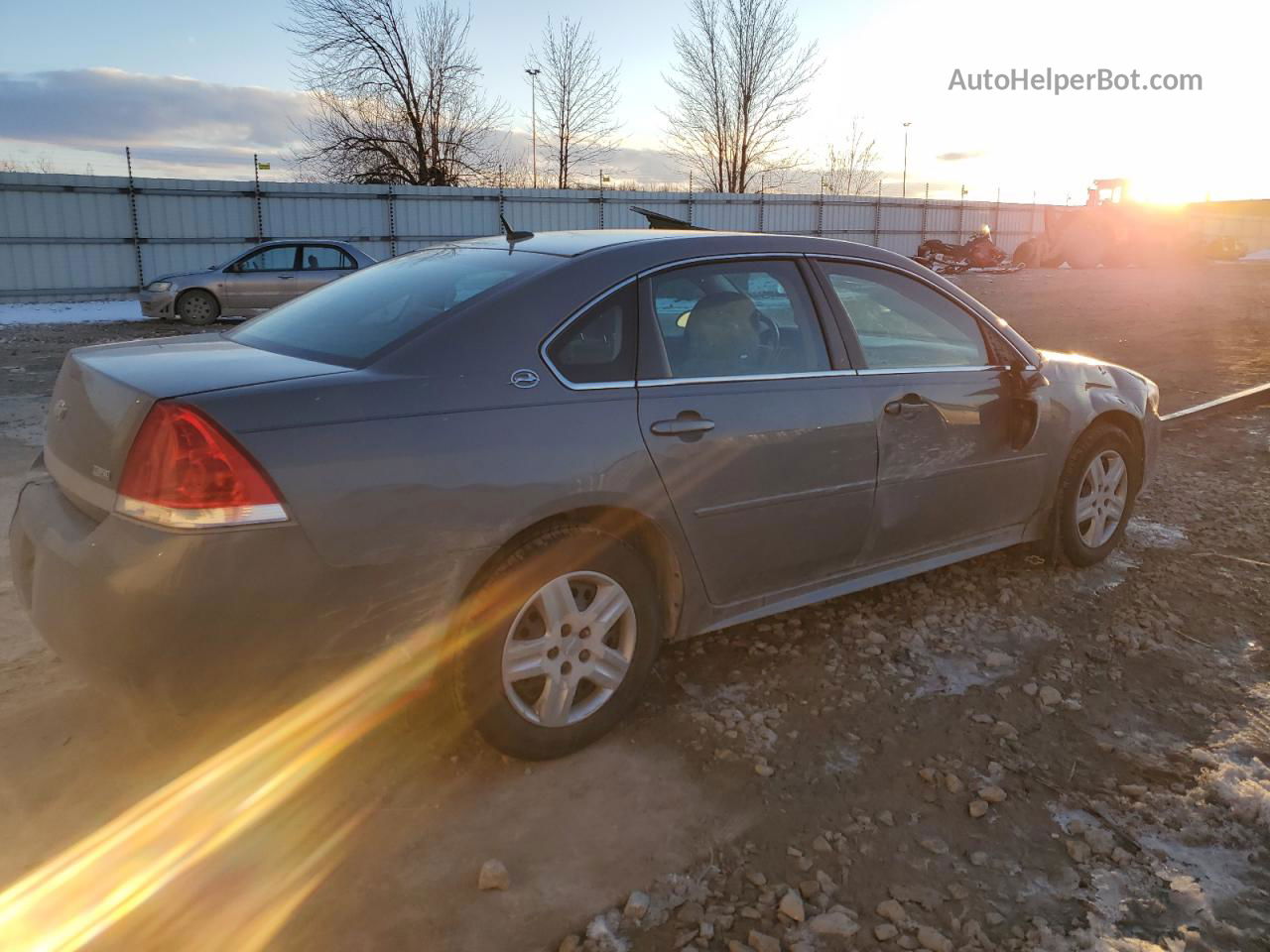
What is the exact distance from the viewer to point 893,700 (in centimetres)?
316

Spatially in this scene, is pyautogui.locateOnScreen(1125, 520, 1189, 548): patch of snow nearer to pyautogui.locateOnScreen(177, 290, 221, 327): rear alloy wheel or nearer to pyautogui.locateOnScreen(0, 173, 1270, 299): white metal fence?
pyautogui.locateOnScreen(177, 290, 221, 327): rear alloy wheel

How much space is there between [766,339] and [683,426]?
60 cm

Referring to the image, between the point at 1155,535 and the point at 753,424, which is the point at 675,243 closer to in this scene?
the point at 753,424

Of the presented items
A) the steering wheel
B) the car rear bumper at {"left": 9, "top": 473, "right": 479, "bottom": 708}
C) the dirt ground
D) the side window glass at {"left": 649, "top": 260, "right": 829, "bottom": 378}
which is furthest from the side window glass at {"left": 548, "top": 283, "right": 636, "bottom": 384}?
the dirt ground

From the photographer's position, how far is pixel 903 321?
372cm

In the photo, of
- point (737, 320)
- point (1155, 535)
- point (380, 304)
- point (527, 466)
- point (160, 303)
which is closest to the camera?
point (527, 466)

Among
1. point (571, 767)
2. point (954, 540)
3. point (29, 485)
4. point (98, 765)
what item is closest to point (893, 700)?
point (954, 540)

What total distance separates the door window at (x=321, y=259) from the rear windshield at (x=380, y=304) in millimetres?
13015

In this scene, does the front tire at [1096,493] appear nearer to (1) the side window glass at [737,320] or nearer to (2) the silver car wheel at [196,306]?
(1) the side window glass at [737,320]

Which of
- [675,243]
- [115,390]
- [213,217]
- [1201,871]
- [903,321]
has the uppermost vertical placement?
[213,217]

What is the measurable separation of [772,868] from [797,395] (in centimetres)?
151

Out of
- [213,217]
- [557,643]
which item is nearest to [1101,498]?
[557,643]

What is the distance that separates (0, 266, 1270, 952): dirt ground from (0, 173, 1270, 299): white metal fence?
18.6 m

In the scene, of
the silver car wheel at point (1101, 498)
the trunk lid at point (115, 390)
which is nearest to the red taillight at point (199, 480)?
the trunk lid at point (115, 390)
